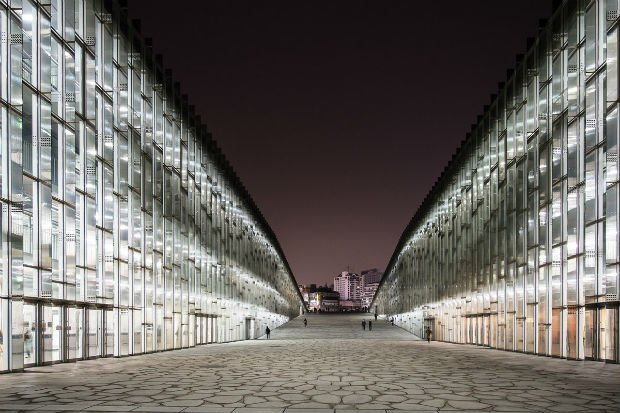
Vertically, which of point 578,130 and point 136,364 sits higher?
point 578,130

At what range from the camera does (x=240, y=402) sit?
42.7 feet

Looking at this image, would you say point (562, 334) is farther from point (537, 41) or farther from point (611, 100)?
point (537, 41)

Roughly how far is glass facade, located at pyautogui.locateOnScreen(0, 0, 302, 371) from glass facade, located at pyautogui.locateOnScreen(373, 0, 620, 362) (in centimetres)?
2137

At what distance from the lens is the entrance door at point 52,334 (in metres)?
22.3

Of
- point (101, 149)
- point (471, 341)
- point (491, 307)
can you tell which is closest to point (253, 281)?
point (471, 341)

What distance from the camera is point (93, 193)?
2716cm

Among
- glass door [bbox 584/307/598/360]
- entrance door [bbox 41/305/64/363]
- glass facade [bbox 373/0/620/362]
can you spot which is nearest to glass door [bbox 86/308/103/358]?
entrance door [bbox 41/305/64/363]

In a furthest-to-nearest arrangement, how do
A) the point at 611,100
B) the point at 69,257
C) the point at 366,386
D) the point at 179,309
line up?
the point at 179,309 < the point at 69,257 < the point at 611,100 < the point at 366,386

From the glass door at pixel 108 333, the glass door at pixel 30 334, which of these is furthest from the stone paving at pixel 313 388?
the glass door at pixel 108 333

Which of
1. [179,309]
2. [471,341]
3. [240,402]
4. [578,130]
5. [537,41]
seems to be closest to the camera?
[240,402]

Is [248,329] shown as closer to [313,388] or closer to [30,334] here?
[30,334]

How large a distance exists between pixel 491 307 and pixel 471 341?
24.8ft

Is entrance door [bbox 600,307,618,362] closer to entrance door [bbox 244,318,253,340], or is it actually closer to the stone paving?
the stone paving

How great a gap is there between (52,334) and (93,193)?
22.6 ft
